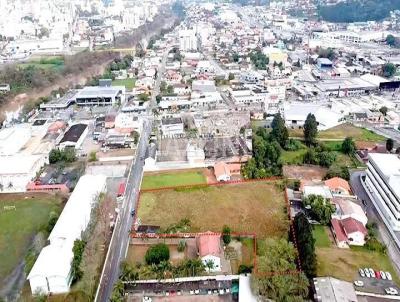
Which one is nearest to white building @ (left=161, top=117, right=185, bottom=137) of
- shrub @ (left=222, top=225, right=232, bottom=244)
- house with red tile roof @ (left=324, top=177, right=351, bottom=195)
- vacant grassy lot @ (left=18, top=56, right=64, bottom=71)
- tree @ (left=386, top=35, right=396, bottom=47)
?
house with red tile roof @ (left=324, top=177, right=351, bottom=195)

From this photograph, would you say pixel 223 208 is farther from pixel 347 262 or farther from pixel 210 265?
pixel 347 262

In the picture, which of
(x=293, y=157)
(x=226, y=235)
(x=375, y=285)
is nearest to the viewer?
(x=375, y=285)

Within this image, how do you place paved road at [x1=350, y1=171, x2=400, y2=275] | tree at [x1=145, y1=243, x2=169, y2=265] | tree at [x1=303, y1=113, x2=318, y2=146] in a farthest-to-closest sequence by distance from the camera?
tree at [x1=303, y1=113, x2=318, y2=146]
paved road at [x1=350, y1=171, x2=400, y2=275]
tree at [x1=145, y1=243, x2=169, y2=265]

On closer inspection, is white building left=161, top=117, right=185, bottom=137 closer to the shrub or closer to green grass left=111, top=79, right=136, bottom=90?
the shrub

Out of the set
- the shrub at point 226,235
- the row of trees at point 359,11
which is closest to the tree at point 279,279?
the shrub at point 226,235

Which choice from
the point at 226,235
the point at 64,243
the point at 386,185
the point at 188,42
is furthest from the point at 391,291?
the point at 188,42

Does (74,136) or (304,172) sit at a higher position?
(74,136)
